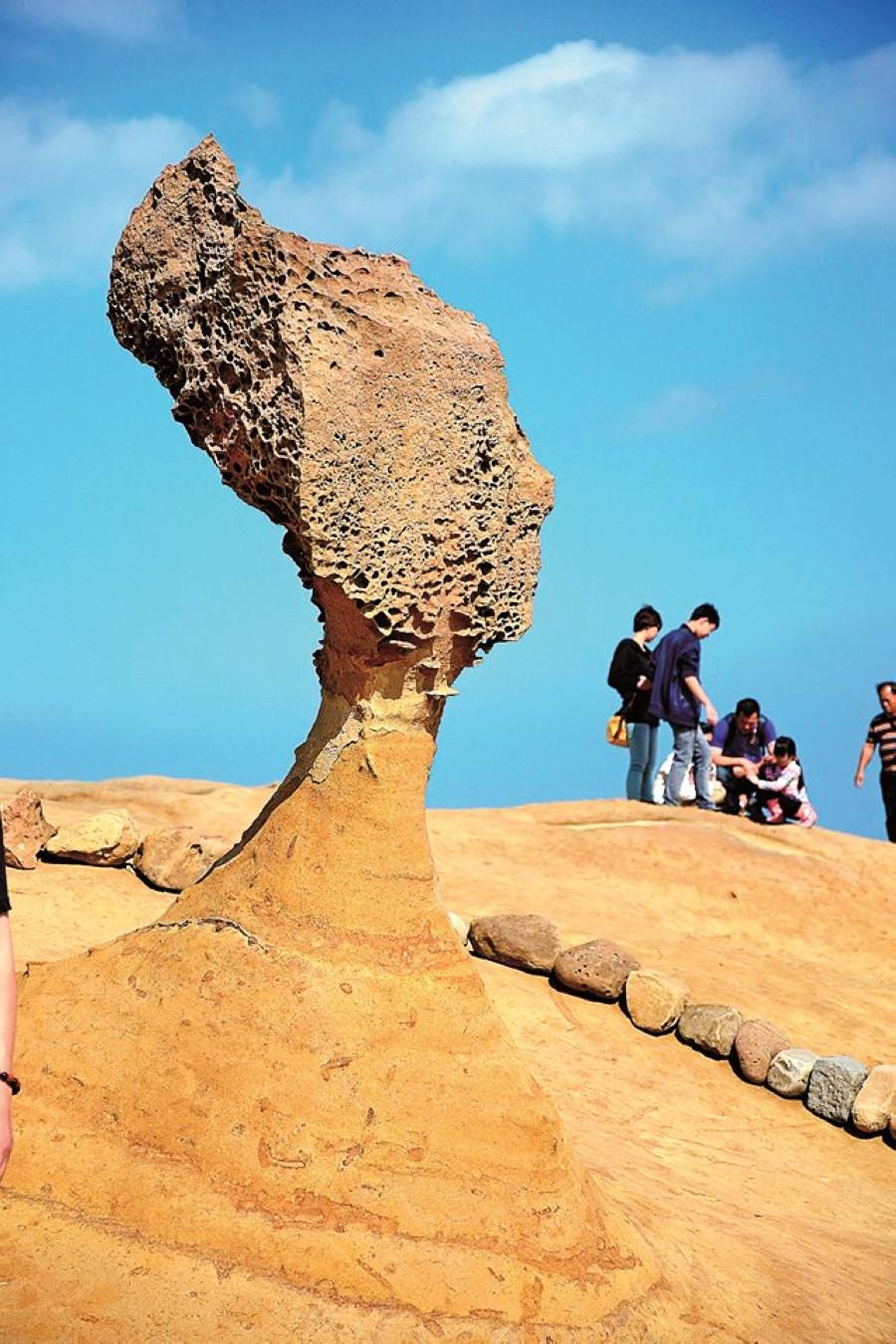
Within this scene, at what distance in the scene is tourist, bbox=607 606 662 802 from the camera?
10.1 meters

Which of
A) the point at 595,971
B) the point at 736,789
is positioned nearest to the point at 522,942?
the point at 595,971

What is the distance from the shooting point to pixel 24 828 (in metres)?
6.71

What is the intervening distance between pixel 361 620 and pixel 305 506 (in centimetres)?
36

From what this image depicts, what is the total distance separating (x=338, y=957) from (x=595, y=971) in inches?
121

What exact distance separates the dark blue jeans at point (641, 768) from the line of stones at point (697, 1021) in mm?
3659

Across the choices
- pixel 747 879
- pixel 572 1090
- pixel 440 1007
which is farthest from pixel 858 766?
pixel 440 1007

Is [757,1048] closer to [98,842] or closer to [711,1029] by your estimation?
[711,1029]

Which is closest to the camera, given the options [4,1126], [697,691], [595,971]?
[4,1126]

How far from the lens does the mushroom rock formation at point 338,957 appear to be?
319 centimetres

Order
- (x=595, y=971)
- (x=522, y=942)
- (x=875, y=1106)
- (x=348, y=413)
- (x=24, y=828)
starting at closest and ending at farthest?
1. (x=348, y=413)
2. (x=875, y=1106)
3. (x=595, y=971)
4. (x=522, y=942)
5. (x=24, y=828)

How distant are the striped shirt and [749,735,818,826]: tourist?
713 millimetres

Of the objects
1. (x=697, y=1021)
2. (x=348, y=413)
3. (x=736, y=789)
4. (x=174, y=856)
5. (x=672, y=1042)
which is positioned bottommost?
(x=672, y=1042)

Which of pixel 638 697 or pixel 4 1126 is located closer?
pixel 4 1126

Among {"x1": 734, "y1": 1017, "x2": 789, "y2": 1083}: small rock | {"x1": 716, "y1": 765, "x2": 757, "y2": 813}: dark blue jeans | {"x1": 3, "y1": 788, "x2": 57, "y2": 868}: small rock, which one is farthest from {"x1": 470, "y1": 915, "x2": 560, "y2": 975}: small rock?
{"x1": 716, "y1": 765, "x2": 757, "y2": 813}: dark blue jeans
